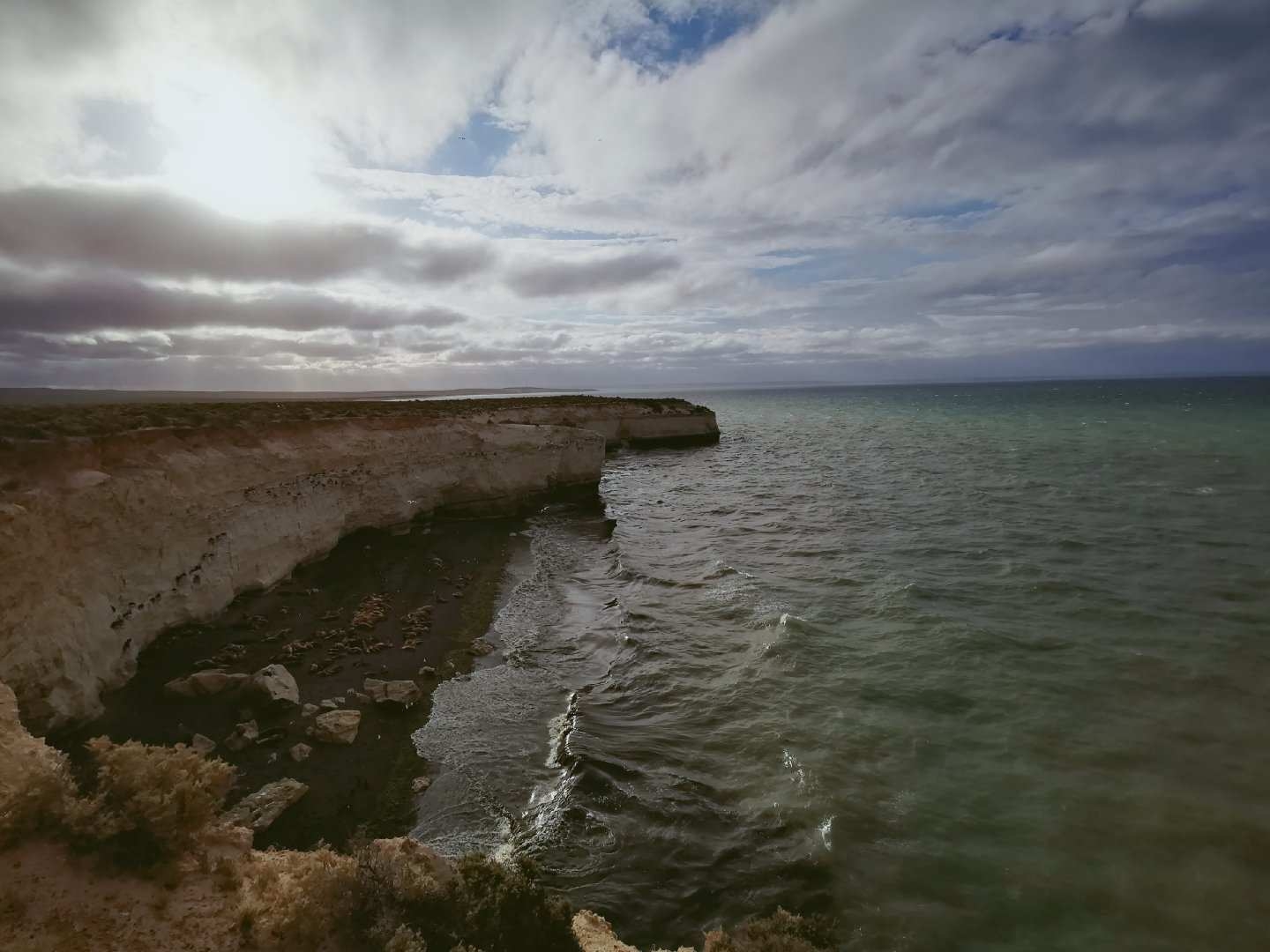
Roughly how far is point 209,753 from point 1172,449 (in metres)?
55.5

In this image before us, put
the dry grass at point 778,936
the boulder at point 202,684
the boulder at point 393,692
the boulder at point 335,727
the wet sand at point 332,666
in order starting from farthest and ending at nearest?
the boulder at point 393,692, the boulder at point 202,684, the boulder at point 335,727, the wet sand at point 332,666, the dry grass at point 778,936

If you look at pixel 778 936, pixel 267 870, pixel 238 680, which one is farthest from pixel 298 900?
pixel 238 680

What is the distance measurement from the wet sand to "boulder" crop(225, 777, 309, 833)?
147 millimetres

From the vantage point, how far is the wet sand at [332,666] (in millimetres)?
8086

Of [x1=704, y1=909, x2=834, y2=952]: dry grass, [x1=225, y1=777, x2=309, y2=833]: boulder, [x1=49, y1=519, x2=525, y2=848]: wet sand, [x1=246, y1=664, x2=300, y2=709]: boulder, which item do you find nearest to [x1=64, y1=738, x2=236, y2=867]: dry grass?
[x1=49, y1=519, x2=525, y2=848]: wet sand

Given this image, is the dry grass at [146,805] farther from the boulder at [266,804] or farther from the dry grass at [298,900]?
the boulder at [266,804]

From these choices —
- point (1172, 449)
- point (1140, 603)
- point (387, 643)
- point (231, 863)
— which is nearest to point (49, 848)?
point (231, 863)

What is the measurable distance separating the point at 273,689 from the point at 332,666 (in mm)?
1783

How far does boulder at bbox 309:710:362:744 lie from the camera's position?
9.24m

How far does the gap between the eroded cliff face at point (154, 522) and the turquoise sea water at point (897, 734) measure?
6.00 m

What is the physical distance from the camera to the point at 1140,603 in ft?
47.1

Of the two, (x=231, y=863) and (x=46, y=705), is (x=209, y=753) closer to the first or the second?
(x=46, y=705)

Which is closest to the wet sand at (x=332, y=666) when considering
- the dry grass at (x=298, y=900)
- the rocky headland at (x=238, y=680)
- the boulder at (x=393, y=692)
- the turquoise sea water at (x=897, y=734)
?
the rocky headland at (x=238, y=680)

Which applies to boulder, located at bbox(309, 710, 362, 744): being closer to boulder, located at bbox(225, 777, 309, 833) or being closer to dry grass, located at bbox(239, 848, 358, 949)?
boulder, located at bbox(225, 777, 309, 833)
